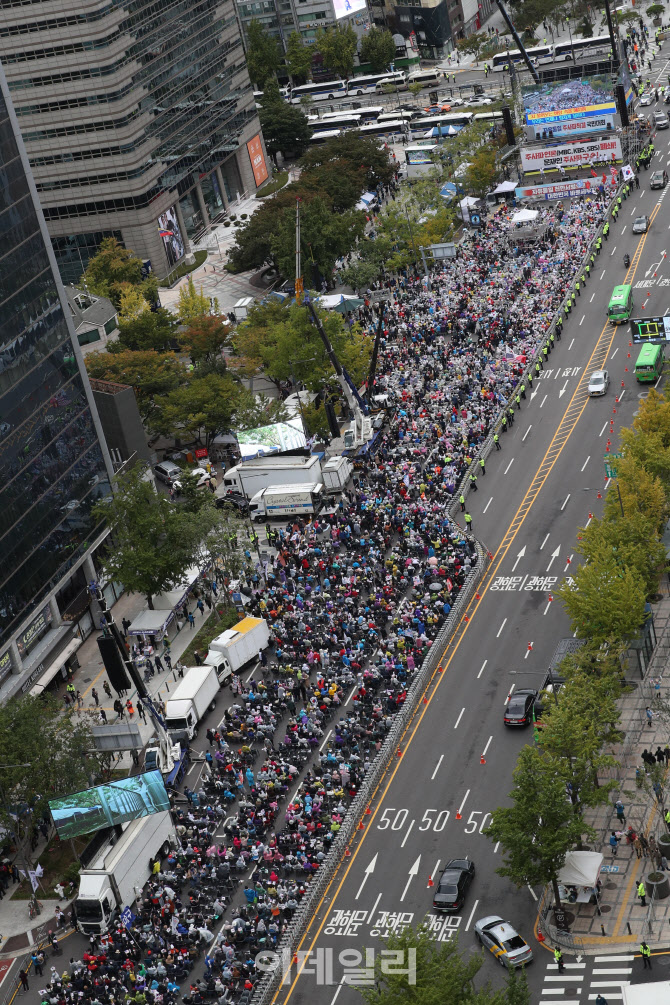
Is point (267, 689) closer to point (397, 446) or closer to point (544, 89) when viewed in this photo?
point (397, 446)

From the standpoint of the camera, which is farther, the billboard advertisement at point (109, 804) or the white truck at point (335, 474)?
the white truck at point (335, 474)

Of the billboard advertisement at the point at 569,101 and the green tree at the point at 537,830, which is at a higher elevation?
the billboard advertisement at the point at 569,101

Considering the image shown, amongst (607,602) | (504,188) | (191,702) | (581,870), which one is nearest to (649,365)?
(607,602)

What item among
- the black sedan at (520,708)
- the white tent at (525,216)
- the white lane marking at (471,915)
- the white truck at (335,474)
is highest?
the white tent at (525,216)

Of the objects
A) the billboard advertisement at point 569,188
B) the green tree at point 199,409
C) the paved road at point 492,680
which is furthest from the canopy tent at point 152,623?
the billboard advertisement at point 569,188

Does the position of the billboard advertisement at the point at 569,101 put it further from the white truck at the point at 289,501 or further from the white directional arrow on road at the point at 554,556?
the white directional arrow on road at the point at 554,556

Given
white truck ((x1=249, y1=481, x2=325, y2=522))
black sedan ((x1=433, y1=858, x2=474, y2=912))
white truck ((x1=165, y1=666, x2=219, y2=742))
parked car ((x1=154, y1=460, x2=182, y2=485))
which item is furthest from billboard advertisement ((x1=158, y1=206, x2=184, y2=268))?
black sedan ((x1=433, y1=858, x2=474, y2=912))
